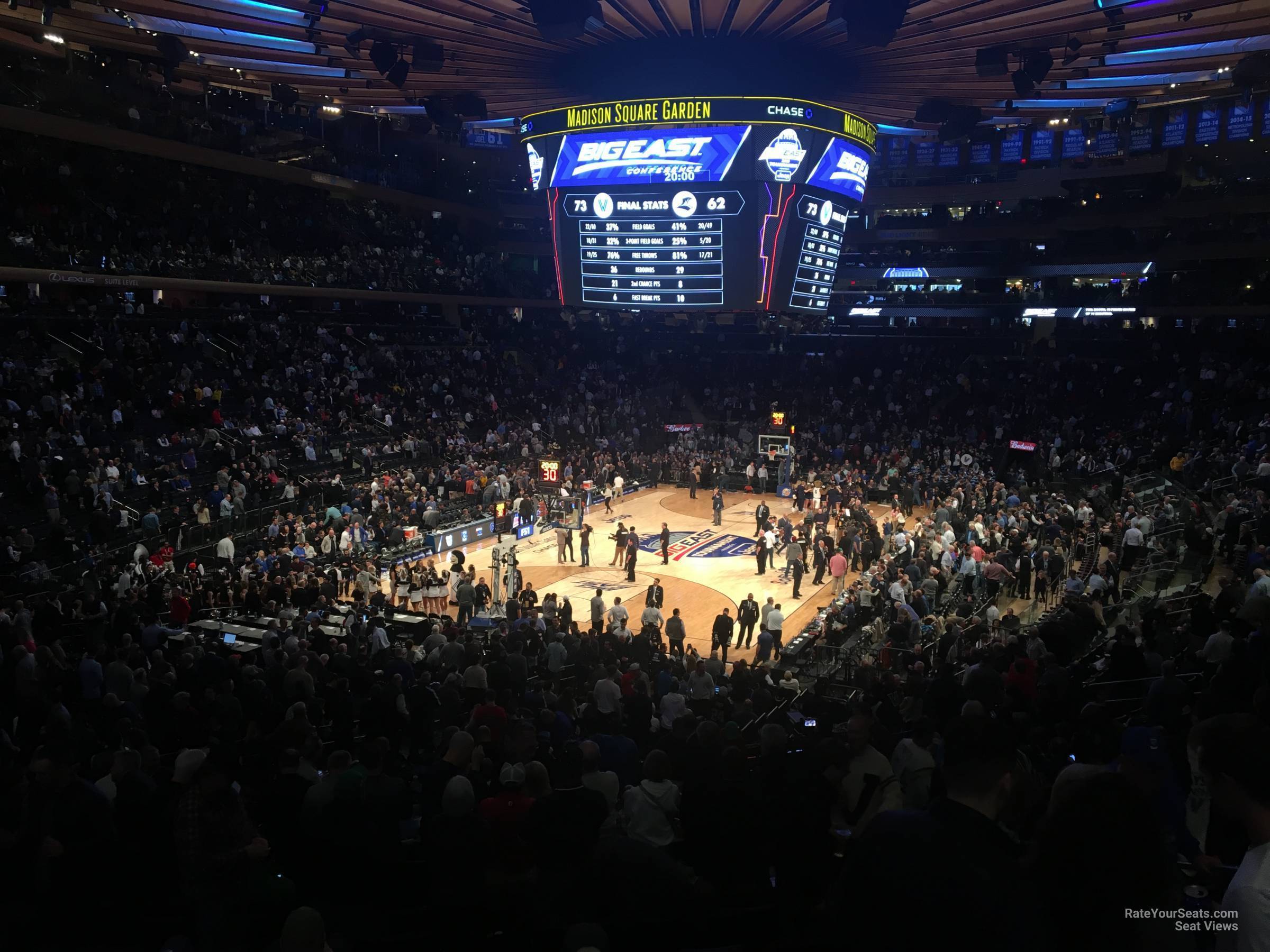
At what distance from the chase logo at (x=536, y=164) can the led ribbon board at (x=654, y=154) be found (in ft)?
2.57

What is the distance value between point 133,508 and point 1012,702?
1918cm

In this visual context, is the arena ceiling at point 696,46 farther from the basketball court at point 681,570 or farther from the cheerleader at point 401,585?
the basketball court at point 681,570

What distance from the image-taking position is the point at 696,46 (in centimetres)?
1596

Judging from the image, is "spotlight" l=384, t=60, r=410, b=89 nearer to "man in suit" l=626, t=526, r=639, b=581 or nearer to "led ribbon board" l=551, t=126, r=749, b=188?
"led ribbon board" l=551, t=126, r=749, b=188

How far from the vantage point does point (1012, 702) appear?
7.37 metres

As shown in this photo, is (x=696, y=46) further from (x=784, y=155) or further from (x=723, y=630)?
(x=723, y=630)

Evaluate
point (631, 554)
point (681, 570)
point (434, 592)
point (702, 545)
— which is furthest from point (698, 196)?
point (702, 545)

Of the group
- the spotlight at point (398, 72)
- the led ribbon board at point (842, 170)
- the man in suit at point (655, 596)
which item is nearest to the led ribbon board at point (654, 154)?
the led ribbon board at point (842, 170)

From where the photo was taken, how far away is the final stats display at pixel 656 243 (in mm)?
18422

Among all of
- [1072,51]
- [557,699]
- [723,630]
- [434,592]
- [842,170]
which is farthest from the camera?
[842,170]

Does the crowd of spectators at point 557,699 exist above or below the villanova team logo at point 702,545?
above

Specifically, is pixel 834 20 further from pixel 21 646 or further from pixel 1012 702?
pixel 21 646

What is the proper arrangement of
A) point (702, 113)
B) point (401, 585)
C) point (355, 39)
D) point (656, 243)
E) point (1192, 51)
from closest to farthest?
point (355, 39), point (1192, 51), point (702, 113), point (656, 243), point (401, 585)

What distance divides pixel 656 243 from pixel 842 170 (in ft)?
14.0
